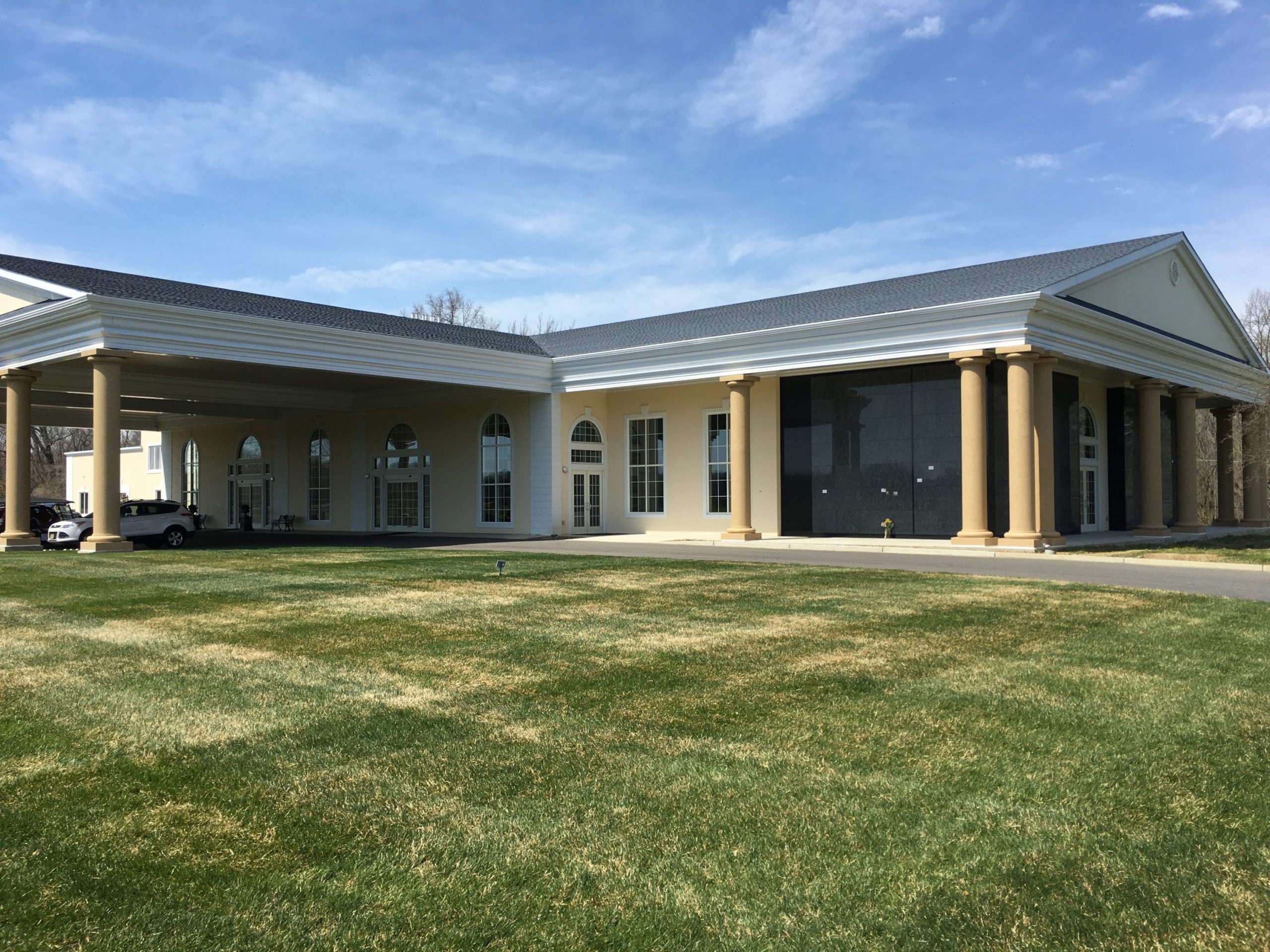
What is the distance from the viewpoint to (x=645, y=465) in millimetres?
31172

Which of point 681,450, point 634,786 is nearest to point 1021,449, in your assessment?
point 681,450

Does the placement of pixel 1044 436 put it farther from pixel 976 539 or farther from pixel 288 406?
pixel 288 406

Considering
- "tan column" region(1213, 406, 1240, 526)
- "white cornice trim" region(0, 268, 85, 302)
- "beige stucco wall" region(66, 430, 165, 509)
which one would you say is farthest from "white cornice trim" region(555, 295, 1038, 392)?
"beige stucco wall" region(66, 430, 165, 509)

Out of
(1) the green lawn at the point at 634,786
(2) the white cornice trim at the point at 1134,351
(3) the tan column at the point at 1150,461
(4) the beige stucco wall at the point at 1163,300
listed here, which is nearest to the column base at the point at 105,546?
(1) the green lawn at the point at 634,786

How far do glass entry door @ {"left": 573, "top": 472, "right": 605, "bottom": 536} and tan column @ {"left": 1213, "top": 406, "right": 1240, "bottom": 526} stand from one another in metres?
21.0

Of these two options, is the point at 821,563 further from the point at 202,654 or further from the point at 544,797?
the point at 544,797

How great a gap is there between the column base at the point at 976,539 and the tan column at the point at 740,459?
5648 millimetres

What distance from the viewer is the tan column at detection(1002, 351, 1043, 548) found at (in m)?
21.8

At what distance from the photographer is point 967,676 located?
749cm

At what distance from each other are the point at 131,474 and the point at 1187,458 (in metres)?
46.5

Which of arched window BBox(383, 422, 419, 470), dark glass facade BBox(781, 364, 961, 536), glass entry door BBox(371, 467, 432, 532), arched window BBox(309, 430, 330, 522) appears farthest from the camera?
arched window BBox(309, 430, 330, 522)

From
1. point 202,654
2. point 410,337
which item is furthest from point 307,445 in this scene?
point 202,654

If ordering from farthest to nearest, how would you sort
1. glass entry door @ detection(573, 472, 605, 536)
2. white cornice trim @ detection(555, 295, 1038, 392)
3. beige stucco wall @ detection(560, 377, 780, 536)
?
1. glass entry door @ detection(573, 472, 605, 536)
2. beige stucco wall @ detection(560, 377, 780, 536)
3. white cornice trim @ detection(555, 295, 1038, 392)

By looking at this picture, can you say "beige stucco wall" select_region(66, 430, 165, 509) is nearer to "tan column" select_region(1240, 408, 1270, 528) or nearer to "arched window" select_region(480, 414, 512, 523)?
"arched window" select_region(480, 414, 512, 523)
